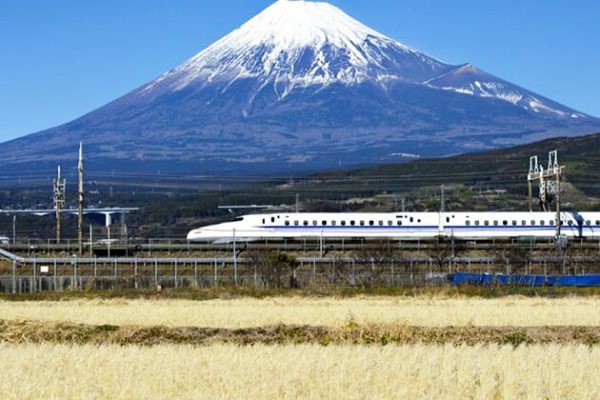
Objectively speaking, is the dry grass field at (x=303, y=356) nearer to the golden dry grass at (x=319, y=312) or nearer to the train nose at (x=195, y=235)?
the golden dry grass at (x=319, y=312)

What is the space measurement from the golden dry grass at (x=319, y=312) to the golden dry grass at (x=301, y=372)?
6.26 metres

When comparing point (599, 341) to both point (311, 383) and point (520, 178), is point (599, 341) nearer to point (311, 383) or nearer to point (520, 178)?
point (311, 383)

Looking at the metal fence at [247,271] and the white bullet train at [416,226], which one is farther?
the white bullet train at [416,226]

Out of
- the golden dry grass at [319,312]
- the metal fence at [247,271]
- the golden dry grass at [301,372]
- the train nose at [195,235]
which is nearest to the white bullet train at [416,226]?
the train nose at [195,235]

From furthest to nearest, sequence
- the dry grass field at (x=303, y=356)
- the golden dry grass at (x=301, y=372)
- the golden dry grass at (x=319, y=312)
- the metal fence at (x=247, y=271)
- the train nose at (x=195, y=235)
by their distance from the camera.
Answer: the train nose at (x=195, y=235), the metal fence at (x=247, y=271), the golden dry grass at (x=319, y=312), the dry grass field at (x=303, y=356), the golden dry grass at (x=301, y=372)

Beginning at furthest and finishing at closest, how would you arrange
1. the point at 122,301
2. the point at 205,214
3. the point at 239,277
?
the point at 205,214 < the point at 239,277 < the point at 122,301

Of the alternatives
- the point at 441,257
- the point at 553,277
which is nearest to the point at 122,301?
the point at 553,277

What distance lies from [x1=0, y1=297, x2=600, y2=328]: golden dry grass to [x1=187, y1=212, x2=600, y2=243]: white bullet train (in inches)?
1243

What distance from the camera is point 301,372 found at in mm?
19406

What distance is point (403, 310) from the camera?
35594mm

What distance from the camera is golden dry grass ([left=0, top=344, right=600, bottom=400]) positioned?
17750 mm

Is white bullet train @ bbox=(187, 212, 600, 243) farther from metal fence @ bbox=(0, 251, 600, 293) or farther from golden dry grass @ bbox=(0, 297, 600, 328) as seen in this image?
golden dry grass @ bbox=(0, 297, 600, 328)

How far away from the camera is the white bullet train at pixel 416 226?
7575cm

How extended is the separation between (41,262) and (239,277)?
13051mm
